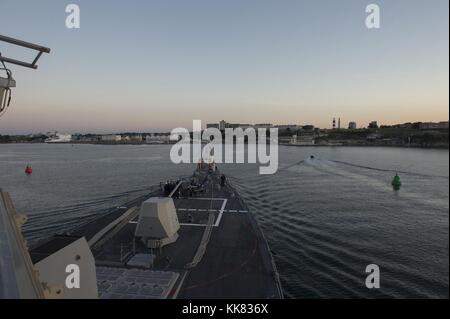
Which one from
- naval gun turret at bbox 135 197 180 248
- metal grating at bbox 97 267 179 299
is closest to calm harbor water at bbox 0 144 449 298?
metal grating at bbox 97 267 179 299

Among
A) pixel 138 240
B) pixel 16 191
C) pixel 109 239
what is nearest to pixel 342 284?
pixel 138 240

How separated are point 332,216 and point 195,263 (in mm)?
23550

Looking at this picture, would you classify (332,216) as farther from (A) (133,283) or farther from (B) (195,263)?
(A) (133,283)

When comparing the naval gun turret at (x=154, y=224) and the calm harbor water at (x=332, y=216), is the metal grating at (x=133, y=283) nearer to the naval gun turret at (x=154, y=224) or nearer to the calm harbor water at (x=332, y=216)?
the naval gun turret at (x=154, y=224)

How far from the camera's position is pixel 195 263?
18.3 metres

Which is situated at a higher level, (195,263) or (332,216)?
(195,263)

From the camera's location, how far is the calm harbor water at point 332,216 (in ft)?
69.4

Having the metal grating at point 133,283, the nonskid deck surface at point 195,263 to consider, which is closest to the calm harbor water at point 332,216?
the nonskid deck surface at point 195,263

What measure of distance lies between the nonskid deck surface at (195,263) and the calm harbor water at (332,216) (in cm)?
378

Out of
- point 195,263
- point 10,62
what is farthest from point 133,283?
point 10,62

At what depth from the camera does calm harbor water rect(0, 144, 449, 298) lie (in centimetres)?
2114
